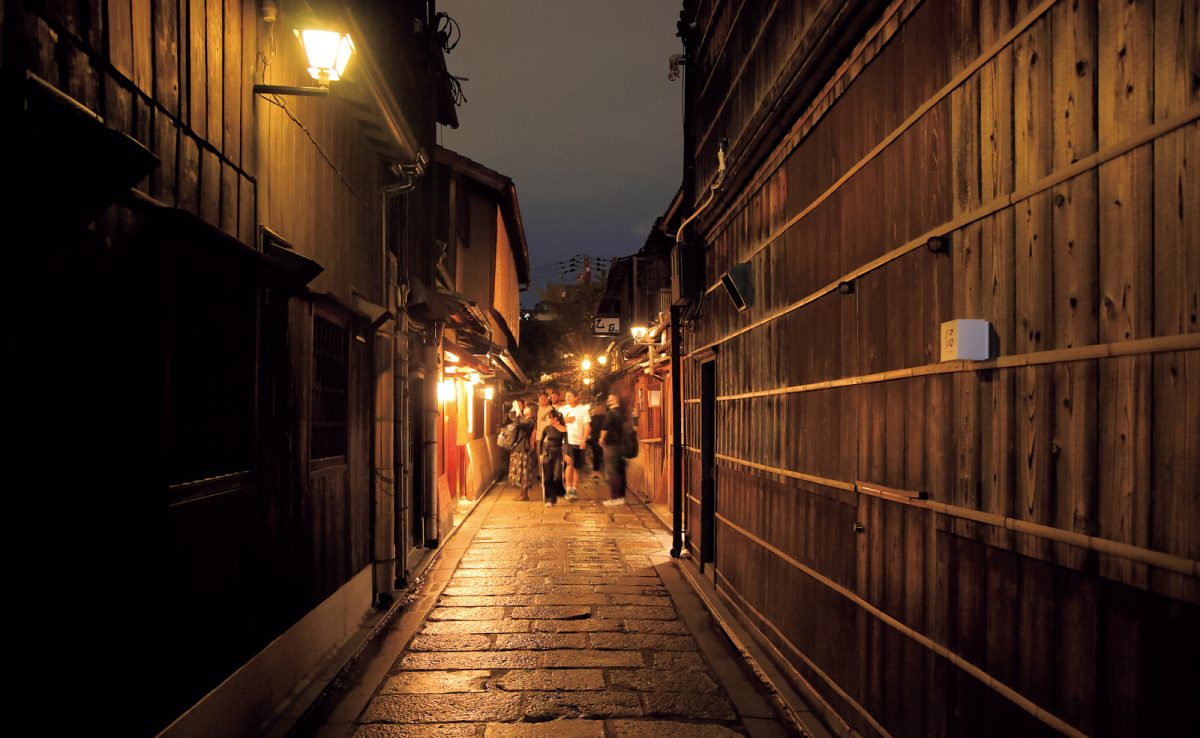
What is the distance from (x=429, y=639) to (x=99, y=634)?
16.8 feet

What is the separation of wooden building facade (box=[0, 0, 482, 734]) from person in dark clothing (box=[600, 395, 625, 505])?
32.9ft

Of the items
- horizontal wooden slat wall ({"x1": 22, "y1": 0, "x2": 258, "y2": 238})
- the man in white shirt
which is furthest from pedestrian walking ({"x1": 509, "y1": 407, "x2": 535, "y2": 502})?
horizontal wooden slat wall ({"x1": 22, "y1": 0, "x2": 258, "y2": 238})

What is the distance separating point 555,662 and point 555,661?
0.03 metres

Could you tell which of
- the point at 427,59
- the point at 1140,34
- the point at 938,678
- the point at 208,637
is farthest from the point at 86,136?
the point at 427,59

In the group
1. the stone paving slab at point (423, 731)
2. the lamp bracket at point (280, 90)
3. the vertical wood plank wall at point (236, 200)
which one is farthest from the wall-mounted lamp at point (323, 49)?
the stone paving slab at point (423, 731)

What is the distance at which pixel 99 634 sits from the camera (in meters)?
3.86

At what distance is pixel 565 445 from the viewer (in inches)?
814

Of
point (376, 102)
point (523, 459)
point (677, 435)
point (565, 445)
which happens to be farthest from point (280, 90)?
point (523, 459)

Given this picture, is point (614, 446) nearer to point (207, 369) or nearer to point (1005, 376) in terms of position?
point (207, 369)

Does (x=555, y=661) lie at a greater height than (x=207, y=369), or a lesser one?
lesser

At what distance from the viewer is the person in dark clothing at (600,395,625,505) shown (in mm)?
19047

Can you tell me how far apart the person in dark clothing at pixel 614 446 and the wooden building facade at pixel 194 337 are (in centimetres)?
1002

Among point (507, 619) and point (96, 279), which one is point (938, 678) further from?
point (507, 619)

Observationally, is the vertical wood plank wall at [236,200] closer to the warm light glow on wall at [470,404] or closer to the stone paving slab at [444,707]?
the stone paving slab at [444,707]
